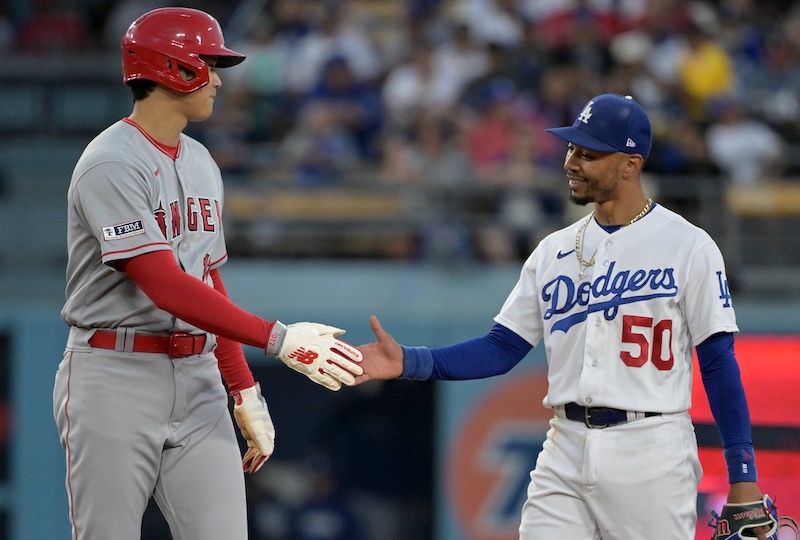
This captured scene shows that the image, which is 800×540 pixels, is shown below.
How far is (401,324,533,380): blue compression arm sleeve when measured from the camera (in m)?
3.78

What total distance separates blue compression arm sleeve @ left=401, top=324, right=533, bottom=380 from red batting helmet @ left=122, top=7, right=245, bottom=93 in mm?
1099

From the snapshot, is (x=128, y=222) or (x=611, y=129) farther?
(x=611, y=129)

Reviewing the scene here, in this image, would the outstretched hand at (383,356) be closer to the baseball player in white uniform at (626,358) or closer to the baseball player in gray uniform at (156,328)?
the baseball player in white uniform at (626,358)

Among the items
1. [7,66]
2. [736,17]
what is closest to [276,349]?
[7,66]

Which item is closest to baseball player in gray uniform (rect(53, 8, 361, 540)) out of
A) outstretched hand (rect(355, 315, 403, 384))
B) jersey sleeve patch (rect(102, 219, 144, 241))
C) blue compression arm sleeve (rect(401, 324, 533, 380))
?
jersey sleeve patch (rect(102, 219, 144, 241))

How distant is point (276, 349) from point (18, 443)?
16.4 ft

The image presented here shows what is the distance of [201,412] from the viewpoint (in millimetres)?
3484

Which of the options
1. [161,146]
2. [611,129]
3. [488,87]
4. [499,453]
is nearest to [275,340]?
[161,146]

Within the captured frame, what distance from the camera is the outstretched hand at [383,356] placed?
371 cm

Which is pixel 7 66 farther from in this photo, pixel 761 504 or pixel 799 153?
pixel 761 504

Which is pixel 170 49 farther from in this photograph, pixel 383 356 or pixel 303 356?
pixel 383 356

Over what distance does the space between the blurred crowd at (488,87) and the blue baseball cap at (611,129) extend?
13.9 ft

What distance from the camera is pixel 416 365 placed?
12.4 ft

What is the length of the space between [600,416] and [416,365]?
63cm
